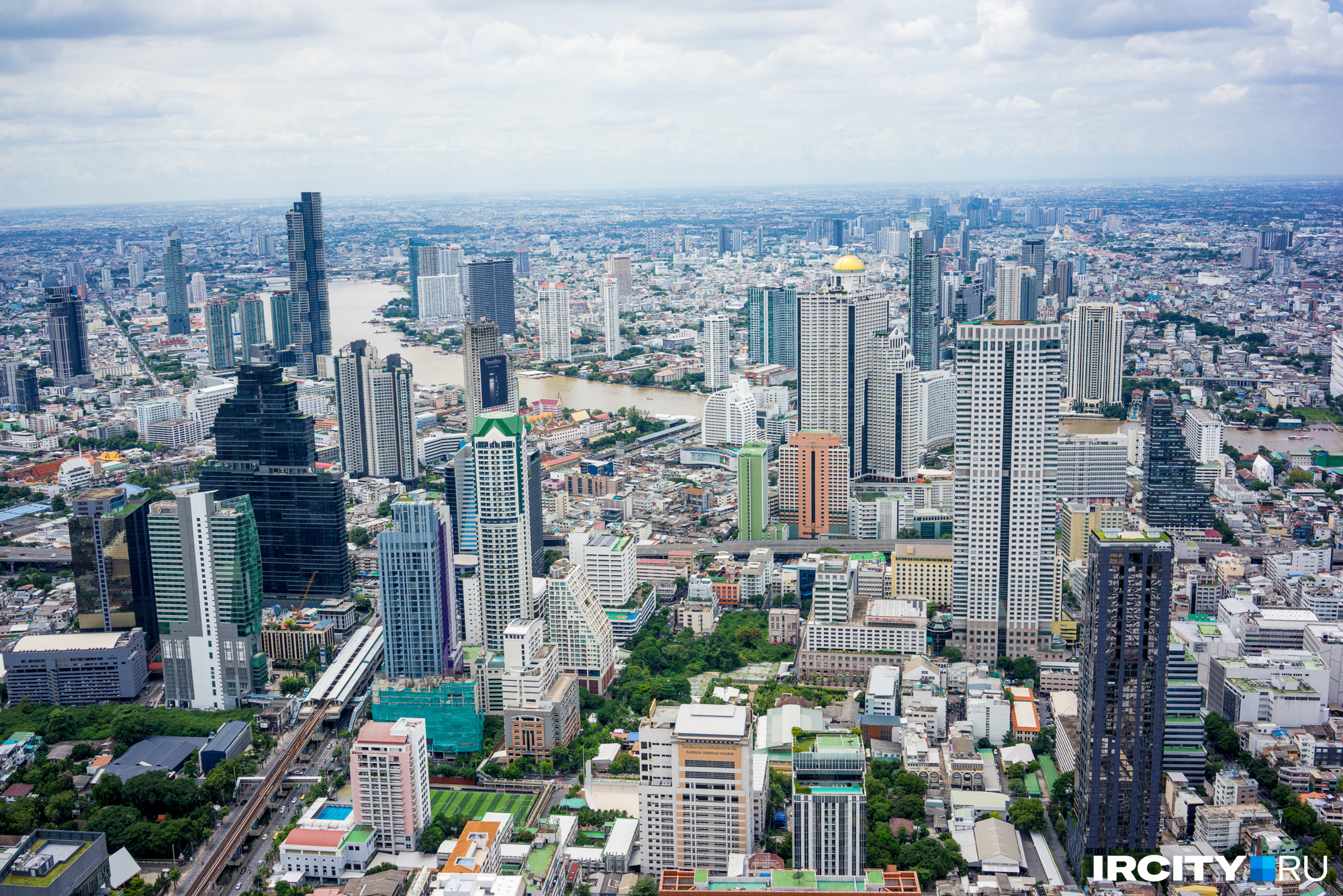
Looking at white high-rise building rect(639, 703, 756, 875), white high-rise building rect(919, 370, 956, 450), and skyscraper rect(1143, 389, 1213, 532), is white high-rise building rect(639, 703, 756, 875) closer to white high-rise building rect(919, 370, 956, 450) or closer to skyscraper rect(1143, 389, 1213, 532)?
Result: skyscraper rect(1143, 389, 1213, 532)

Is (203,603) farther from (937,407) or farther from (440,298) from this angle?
(440,298)

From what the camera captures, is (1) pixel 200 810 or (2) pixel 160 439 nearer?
(1) pixel 200 810

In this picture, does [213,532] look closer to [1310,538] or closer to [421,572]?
[421,572]

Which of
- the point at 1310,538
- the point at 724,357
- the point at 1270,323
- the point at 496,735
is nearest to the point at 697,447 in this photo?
the point at 724,357

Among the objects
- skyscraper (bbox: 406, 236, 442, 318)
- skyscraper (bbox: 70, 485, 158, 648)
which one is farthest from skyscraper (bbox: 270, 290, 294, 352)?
skyscraper (bbox: 70, 485, 158, 648)

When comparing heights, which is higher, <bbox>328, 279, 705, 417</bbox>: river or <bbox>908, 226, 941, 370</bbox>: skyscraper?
<bbox>908, 226, 941, 370</bbox>: skyscraper

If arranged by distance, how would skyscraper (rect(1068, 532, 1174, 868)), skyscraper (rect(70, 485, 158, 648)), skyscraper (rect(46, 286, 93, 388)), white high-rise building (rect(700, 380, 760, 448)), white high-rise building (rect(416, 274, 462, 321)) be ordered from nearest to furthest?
1. skyscraper (rect(1068, 532, 1174, 868))
2. skyscraper (rect(70, 485, 158, 648))
3. white high-rise building (rect(700, 380, 760, 448))
4. skyscraper (rect(46, 286, 93, 388))
5. white high-rise building (rect(416, 274, 462, 321))
